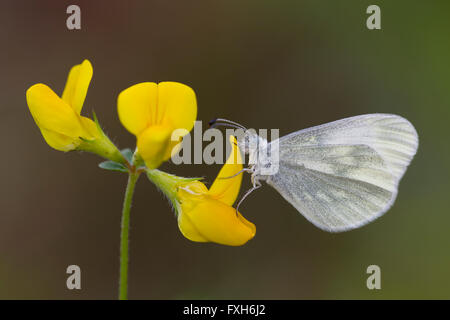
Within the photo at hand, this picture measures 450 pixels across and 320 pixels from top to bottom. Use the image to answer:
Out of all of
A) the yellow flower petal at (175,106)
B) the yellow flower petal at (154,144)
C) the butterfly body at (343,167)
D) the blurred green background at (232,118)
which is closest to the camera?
the yellow flower petal at (154,144)

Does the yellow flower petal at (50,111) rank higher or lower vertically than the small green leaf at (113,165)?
higher

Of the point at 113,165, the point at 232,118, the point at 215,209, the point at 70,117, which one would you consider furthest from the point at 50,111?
the point at 232,118

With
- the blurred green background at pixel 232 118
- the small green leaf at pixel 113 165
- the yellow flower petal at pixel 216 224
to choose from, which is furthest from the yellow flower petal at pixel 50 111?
the blurred green background at pixel 232 118

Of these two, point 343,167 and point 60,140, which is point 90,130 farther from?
point 343,167

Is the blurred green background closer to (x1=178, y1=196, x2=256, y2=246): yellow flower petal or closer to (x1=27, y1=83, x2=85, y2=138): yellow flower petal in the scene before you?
(x1=178, y1=196, x2=256, y2=246): yellow flower petal

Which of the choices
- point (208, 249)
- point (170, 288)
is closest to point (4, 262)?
point (170, 288)

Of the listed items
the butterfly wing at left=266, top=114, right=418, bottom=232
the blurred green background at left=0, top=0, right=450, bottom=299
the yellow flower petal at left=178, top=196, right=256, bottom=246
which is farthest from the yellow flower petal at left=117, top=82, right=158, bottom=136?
the blurred green background at left=0, top=0, right=450, bottom=299

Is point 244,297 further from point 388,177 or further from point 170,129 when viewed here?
point 170,129

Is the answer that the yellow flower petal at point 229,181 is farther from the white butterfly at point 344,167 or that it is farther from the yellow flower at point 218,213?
the white butterfly at point 344,167
